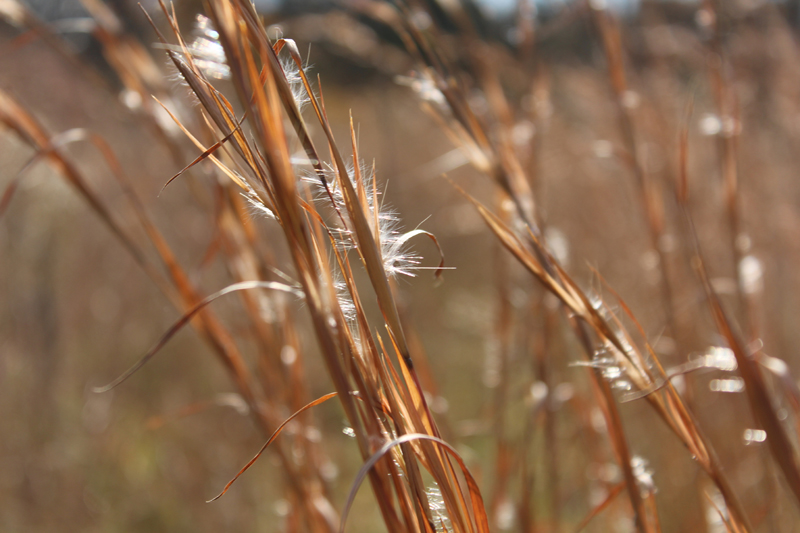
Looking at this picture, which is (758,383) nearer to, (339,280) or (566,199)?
(339,280)

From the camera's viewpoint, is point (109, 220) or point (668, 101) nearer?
point (109, 220)

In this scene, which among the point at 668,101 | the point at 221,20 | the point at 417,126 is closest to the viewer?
the point at 221,20

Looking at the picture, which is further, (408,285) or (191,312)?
(408,285)

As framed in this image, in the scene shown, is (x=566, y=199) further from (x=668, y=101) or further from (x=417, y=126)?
(x=417, y=126)

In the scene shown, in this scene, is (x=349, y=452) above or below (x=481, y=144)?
below

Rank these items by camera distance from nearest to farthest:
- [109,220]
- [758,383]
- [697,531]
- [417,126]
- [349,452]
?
[758,383] < [109,220] < [697,531] < [349,452] < [417,126]

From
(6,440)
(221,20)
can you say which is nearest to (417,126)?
(6,440)

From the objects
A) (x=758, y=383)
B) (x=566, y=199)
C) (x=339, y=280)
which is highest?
(x=566, y=199)
